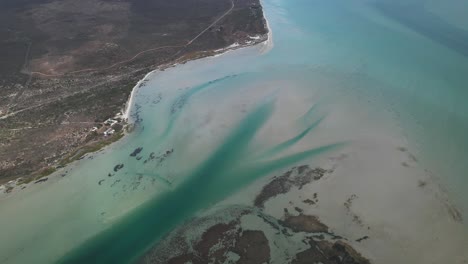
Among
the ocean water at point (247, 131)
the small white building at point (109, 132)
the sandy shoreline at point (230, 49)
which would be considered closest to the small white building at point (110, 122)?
the small white building at point (109, 132)

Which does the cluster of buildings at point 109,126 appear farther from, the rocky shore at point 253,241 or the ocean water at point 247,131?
A: the rocky shore at point 253,241

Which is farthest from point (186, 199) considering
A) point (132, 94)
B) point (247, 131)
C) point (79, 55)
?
point (79, 55)

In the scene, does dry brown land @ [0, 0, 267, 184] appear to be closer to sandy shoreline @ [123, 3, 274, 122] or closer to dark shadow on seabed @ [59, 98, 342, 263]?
sandy shoreline @ [123, 3, 274, 122]

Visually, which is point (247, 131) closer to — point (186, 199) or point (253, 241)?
point (186, 199)

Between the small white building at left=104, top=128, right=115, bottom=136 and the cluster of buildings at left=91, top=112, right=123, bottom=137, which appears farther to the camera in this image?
the cluster of buildings at left=91, top=112, right=123, bottom=137

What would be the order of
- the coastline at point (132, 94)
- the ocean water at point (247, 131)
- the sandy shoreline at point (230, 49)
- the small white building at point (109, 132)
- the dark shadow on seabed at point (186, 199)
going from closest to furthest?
the dark shadow on seabed at point (186, 199), the ocean water at point (247, 131), the coastline at point (132, 94), the small white building at point (109, 132), the sandy shoreline at point (230, 49)

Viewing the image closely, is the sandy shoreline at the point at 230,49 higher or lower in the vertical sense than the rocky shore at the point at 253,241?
higher

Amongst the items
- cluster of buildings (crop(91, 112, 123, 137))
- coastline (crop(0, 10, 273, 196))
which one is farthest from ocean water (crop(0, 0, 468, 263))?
cluster of buildings (crop(91, 112, 123, 137))
